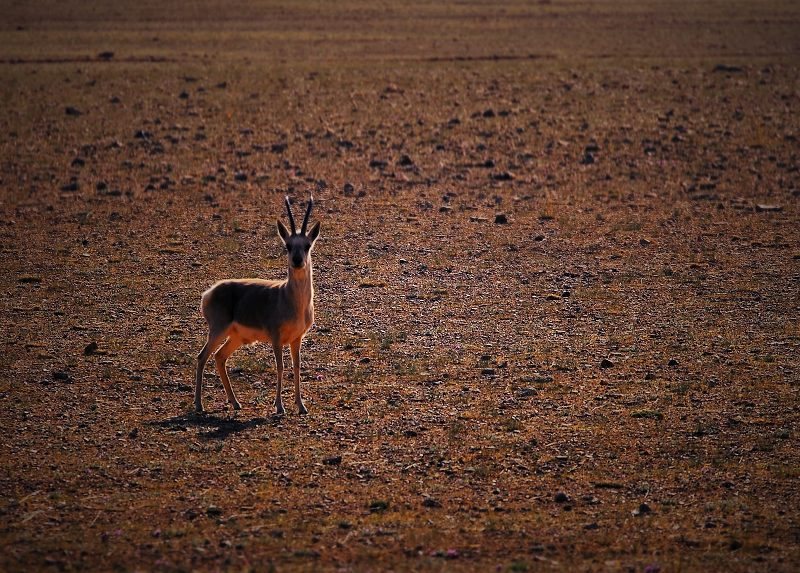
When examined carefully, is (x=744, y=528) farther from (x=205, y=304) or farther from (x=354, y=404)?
(x=205, y=304)

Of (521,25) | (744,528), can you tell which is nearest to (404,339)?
(744,528)

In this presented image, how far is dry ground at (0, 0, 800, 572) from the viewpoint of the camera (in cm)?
1051

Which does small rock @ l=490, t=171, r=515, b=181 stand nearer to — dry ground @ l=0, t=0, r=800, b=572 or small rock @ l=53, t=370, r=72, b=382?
dry ground @ l=0, t=0, r=800, b=572

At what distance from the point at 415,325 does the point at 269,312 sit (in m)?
4.00

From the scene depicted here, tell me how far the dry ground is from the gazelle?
0.59 m

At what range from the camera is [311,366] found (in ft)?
49.3

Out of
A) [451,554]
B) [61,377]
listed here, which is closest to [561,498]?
[451,554]

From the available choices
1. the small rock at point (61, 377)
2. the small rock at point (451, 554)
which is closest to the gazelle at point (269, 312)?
the small rock at point (61, 377)

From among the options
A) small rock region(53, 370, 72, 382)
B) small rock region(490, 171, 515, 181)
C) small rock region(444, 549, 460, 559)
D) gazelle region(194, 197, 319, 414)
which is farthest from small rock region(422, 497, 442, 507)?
small rock region(490, 171, 515, 181)

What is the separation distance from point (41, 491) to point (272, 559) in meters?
2.67

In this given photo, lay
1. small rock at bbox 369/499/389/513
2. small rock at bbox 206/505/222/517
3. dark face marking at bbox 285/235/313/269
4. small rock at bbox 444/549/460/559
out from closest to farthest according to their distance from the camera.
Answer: small rock at bbox 444/549/460/559
small rock at bbox 206/505/222/517
small rock at bbox 369/499/389/513
dark face marking at bbox 285/235/313/269

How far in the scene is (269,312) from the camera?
13.2m

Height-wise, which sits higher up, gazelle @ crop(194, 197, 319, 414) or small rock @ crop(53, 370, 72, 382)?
gazelle @ crop(194, 197, 319, 414)

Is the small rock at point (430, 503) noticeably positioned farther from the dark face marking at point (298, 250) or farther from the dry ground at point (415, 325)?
the dark face marking at point (298, 250)
